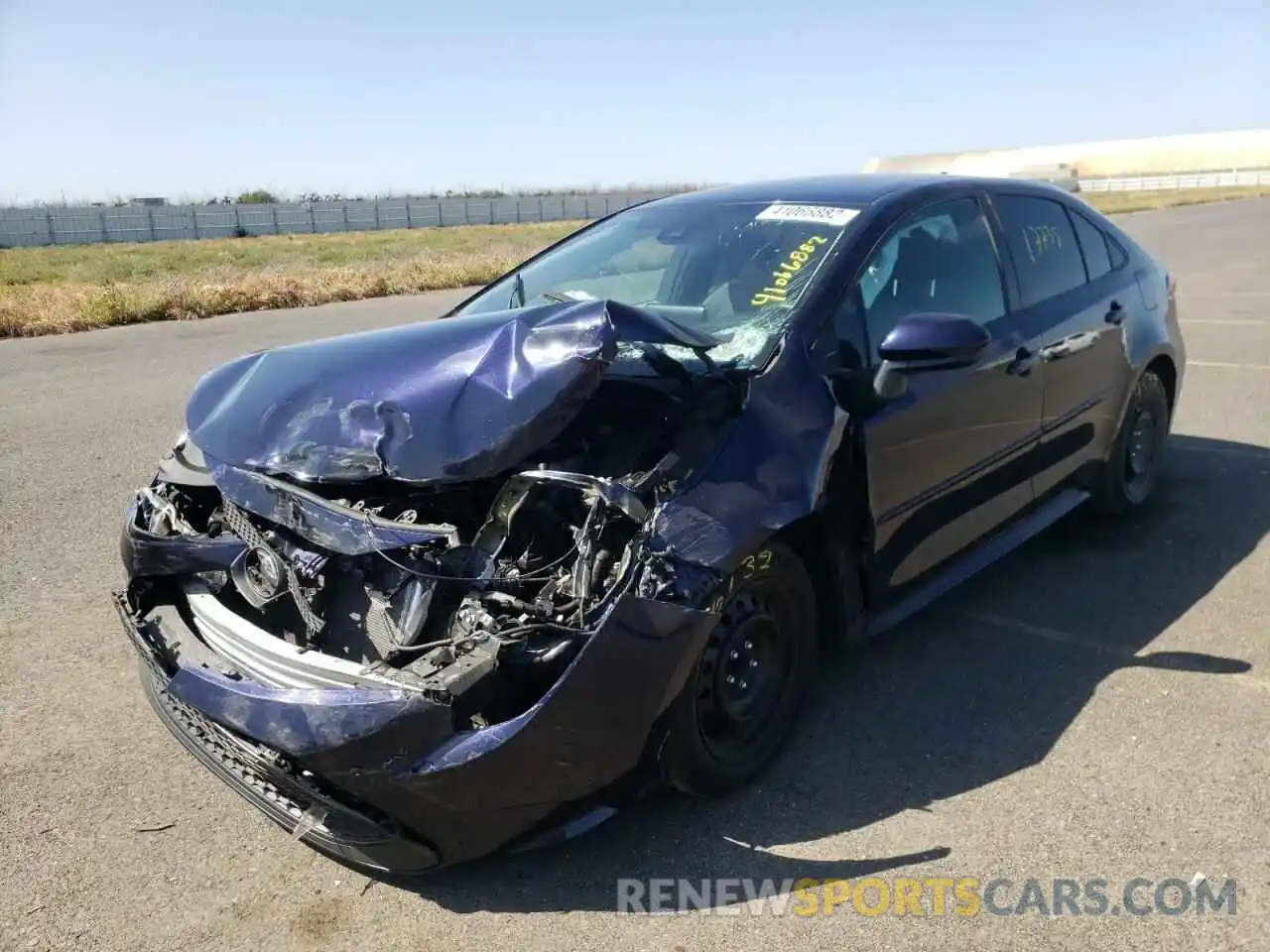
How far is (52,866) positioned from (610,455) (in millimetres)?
1898

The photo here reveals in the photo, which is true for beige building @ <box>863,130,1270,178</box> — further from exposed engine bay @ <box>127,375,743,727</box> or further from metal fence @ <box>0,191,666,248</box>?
exposed engine bay @ <box>127,375,743,727</box>

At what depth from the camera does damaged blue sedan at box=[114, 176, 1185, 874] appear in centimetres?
264

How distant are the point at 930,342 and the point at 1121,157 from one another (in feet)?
399

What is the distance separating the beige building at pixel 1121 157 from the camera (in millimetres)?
99062

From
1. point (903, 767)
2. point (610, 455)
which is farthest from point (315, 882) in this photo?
point (903, 767)

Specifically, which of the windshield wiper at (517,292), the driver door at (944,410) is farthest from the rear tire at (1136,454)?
the windshield wiper at (517,292)

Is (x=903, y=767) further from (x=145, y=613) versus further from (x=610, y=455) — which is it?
(x=145, y=613)

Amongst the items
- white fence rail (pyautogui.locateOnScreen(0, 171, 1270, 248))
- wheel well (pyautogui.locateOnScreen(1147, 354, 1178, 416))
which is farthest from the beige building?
wheel well (pyautogui.locateOnScreen(1147, 354, 1178, 416))

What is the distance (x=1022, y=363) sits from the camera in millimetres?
4273

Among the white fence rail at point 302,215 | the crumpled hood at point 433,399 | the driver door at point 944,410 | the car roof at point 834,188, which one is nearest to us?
the crumpled hood at point 433,399

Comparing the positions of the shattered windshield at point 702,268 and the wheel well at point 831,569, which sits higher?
the shattered windshield at point 702,268

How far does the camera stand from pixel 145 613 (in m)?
3.39

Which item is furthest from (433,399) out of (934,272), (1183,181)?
(1183,181)

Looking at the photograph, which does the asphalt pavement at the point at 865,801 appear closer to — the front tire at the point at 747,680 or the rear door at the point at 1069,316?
the front tire at the point at 747,680
